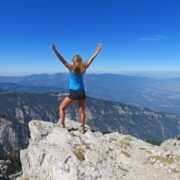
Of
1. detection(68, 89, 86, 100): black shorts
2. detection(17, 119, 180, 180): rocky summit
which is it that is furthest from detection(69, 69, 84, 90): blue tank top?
detection(17, 119, 180, 180): rocky summit

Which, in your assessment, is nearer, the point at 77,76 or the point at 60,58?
the point at 60,58

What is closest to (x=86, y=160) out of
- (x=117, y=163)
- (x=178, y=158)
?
(x=117, y=163)

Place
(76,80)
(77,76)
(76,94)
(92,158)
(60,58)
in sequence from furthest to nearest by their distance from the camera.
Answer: (76,94) < (76,80) < (77,76) < (60,58) < (92,158)

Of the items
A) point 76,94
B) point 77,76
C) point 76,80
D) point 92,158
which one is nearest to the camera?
point 92,158

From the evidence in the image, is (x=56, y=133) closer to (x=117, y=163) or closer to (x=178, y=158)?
(x=117, y=163)

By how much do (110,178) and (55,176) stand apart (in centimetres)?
300

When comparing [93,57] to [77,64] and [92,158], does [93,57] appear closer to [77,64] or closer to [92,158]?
[77,64]

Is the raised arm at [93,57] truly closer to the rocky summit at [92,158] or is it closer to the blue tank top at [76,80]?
the blue tank top at [76,80]

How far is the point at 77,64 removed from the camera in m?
19.0

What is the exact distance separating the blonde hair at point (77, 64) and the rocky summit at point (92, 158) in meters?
4.71

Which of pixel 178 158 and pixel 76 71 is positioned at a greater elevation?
pixel 76 71

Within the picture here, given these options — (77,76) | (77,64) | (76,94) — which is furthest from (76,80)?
Answer: (77,64)

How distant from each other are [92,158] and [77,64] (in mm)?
5756

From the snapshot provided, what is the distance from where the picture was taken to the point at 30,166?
844 inches
